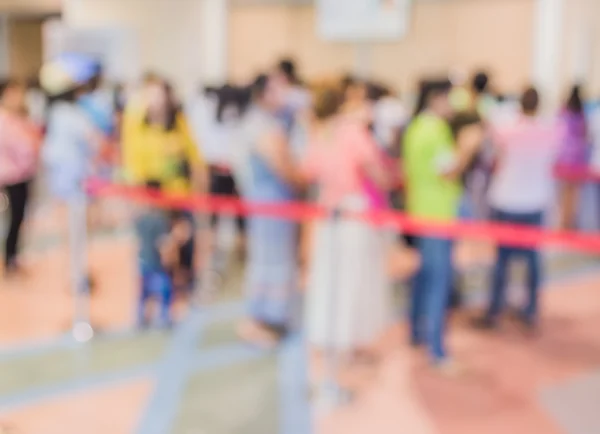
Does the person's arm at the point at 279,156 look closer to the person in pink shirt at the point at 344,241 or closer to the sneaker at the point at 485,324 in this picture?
the person in pink shirt at the point at 344,241

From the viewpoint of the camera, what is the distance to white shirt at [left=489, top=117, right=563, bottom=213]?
4.21 m

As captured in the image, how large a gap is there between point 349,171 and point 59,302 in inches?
96.0

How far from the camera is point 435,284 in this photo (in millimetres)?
3850

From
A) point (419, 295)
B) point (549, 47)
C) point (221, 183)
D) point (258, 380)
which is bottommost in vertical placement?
point (258, 380)

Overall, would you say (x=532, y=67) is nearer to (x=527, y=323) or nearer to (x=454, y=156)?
(x=527, y=323)

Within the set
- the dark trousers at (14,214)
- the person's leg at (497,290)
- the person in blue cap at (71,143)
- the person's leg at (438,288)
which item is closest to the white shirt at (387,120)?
the person's leg at (497,290)

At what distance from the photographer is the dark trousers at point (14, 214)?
5.70 m

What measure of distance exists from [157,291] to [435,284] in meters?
1.69

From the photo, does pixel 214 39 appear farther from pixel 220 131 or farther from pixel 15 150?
pixel 15 150

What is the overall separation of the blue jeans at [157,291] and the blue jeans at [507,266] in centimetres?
194

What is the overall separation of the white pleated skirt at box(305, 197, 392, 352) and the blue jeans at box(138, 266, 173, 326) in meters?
0.90

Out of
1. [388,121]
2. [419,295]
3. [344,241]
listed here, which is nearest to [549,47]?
[388,121]

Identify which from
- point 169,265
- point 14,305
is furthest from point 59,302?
point 169,265

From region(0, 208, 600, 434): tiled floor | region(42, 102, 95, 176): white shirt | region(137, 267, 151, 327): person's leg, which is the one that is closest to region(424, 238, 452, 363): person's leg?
region(0, 208, 600, 434): tiled floor
